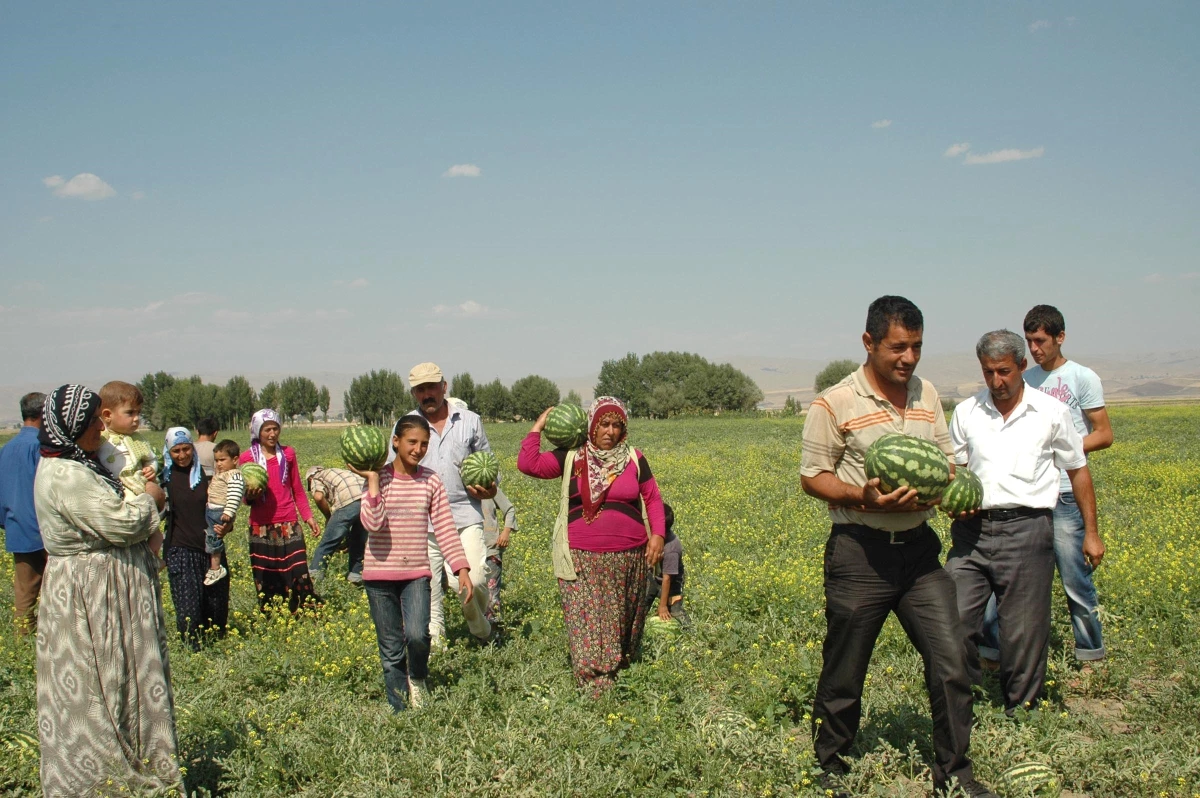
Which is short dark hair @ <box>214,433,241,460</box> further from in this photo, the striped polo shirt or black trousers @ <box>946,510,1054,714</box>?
black trousers @ <box>946,510,1054,714</box>

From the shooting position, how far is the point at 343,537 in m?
8.08

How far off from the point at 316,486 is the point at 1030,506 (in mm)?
6558

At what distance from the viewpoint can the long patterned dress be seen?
13.9 feet

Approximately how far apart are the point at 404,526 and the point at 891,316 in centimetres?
343

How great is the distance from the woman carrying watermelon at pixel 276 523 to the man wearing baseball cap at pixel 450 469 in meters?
2.03

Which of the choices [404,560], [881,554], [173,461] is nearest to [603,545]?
[404,560]

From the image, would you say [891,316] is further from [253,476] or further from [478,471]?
[253,476]

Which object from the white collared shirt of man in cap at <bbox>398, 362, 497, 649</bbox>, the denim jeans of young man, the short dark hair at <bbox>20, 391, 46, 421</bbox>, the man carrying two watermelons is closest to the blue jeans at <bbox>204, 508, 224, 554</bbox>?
the short dark hair at <bbox>20, 391, 46, 421</bbox>

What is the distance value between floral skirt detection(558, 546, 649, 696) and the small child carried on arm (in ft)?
8.62

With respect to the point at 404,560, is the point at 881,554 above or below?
above

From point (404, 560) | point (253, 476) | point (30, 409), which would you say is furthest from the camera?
point (253, 476)

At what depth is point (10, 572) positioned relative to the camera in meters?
11.8

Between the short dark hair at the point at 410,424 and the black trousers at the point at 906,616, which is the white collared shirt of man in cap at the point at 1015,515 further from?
the short dark hair at the point at 410,424

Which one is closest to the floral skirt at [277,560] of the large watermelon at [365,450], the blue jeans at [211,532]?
the blue jeans at [211,532]
